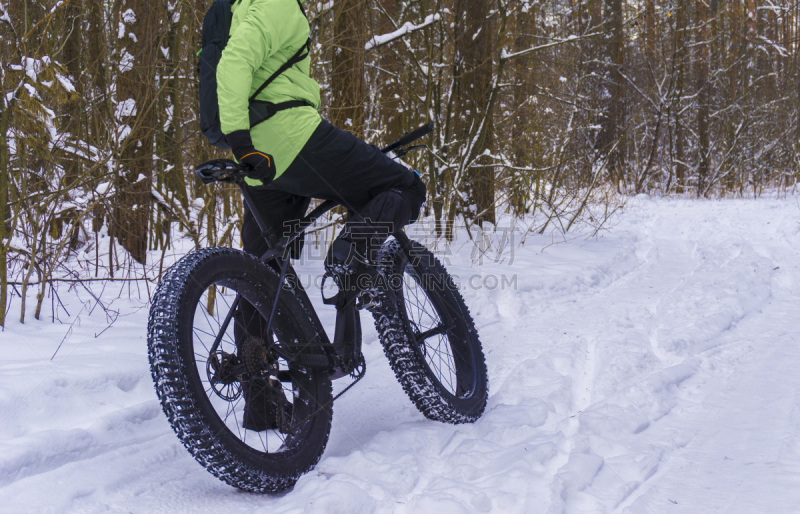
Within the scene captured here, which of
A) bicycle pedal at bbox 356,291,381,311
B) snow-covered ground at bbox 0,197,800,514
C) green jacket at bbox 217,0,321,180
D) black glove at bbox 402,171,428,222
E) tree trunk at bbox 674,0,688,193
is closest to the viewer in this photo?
snow-covered ground at bbox 0,197,800,514

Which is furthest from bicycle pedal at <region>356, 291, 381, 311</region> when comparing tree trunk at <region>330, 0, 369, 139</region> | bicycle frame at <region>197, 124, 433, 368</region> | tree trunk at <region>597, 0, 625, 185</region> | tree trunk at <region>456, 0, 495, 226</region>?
tree trunk at <region>597, 0, 625, 185</region>

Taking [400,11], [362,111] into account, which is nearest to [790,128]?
[400,11]

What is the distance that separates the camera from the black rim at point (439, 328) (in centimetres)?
244

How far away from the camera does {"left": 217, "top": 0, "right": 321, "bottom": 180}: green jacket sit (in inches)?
66.9

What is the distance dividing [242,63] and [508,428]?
1667mm

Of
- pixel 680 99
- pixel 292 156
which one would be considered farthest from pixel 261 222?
pixel 680 99

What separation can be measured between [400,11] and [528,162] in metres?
2.87

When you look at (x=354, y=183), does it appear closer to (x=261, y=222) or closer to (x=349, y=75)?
(x=261, y=222)

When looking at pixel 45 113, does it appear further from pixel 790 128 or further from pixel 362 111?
pixel 790 128

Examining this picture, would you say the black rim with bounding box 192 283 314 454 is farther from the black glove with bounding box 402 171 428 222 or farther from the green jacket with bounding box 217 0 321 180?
the black glove with bounding box 402 171 428 222

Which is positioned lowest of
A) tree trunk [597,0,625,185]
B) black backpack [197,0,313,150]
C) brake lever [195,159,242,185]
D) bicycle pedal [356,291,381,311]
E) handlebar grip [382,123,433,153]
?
bicycle pedal [356,291,381,311]

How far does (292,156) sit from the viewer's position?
188cm

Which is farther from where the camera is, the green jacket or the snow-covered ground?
the green jacket

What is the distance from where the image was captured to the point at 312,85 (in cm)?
203
